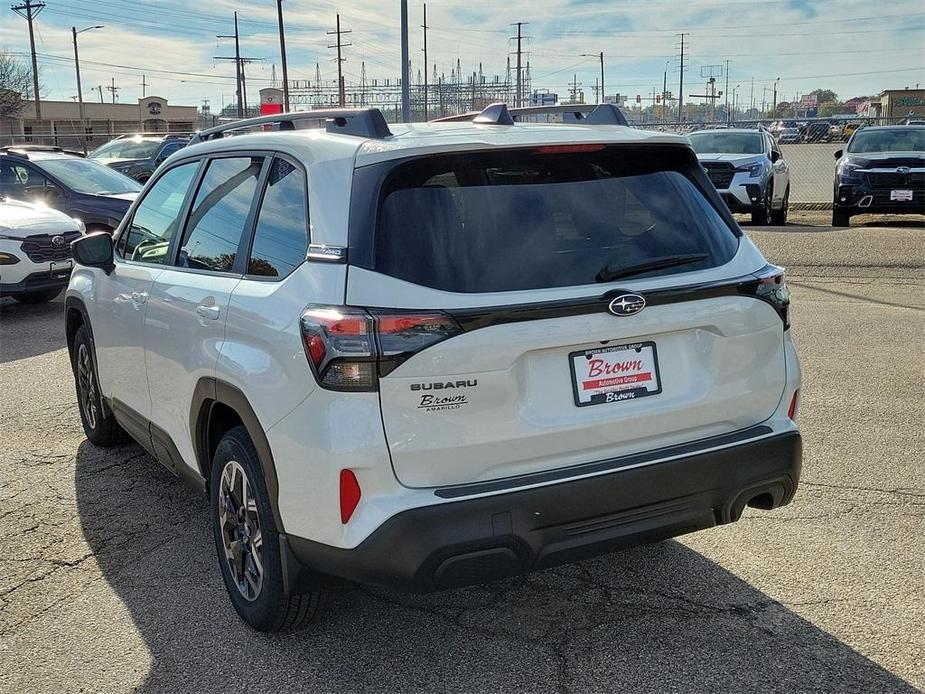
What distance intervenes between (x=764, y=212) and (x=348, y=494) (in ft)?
46.6

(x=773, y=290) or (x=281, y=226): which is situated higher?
(x=281, y=226)

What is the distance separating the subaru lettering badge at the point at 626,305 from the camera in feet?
9.83

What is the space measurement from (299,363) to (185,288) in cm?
119

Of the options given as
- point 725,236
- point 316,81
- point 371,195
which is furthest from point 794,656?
point 316,81

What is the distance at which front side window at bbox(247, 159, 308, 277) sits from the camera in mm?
3168

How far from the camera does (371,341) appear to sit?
278 cm

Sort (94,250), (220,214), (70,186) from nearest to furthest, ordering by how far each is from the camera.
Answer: (220,214) < (94,250) < (70,186)

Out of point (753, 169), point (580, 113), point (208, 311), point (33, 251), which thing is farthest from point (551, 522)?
point (753, 169)

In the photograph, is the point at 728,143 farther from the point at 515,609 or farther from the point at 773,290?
the point at 515,609

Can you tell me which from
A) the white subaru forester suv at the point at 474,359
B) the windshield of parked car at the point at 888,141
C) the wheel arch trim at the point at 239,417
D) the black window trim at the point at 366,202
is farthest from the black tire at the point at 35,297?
the windshield of parked car at the point at 888,141

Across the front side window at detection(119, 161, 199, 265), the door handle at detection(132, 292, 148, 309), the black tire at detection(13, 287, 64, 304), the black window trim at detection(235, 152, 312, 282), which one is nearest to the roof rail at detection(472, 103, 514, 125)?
the black window trim at detection(235, 152, 312, 282)

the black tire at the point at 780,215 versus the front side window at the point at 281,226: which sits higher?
the front side window at the point at 281,226

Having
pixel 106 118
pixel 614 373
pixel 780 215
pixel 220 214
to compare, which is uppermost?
pixel 106 118

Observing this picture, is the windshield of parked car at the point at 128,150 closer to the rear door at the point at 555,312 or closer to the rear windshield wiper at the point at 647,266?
the rear door at the point at 555,312
